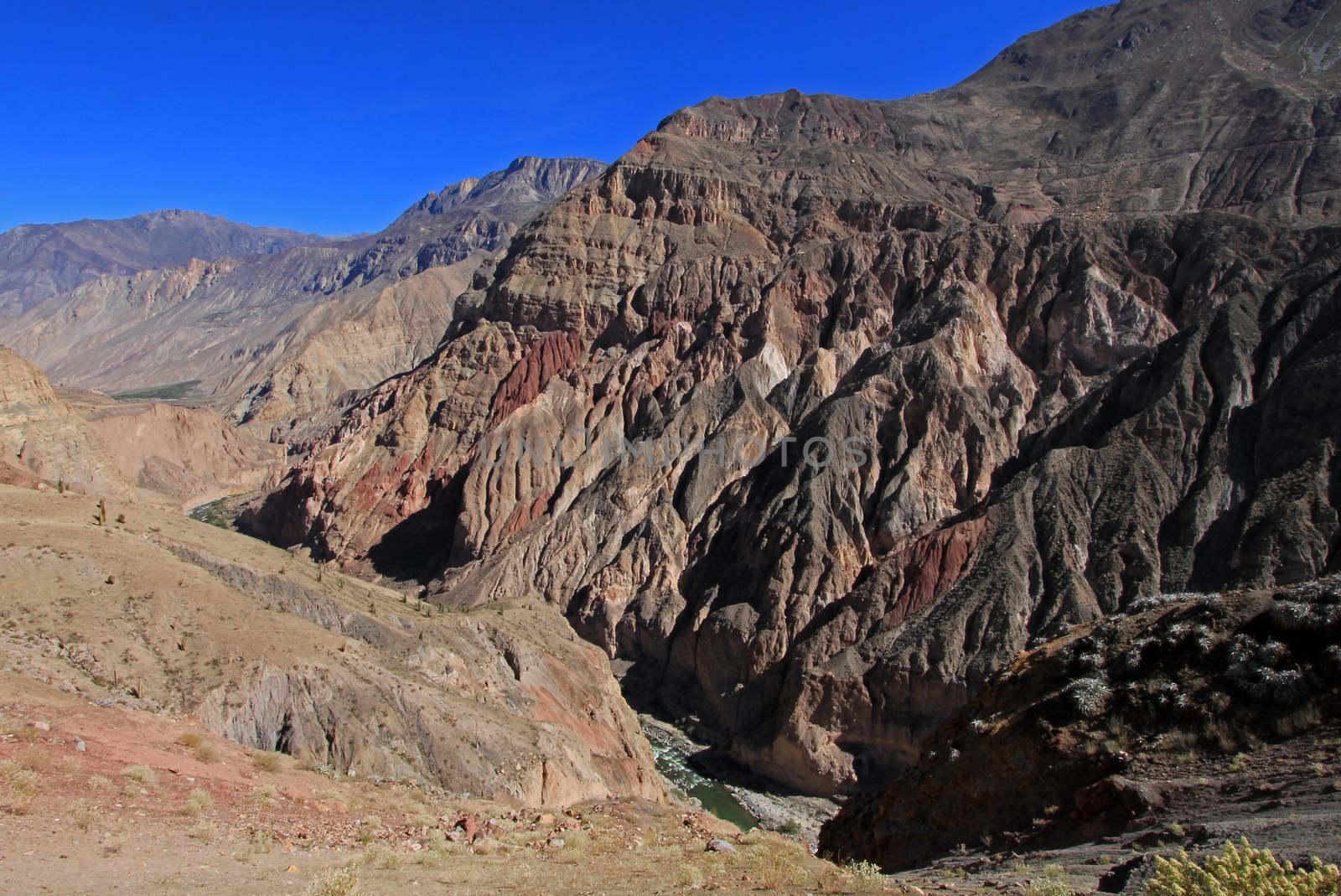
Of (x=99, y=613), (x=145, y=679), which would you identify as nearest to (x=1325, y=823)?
(x=145, y=679)

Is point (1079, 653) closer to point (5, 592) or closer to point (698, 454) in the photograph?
point (5, 592)

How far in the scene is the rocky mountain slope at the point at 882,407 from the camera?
5041 cm

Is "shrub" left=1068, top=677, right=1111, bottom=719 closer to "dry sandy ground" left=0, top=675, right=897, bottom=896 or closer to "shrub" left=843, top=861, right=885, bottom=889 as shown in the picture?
"shrub" left=843, top=861, right=885, bottom=889

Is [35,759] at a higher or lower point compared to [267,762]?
higher

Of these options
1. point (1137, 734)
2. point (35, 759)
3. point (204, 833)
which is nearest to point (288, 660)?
point (35, 759)

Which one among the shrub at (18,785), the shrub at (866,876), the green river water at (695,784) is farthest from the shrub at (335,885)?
the green river water at (695,784)

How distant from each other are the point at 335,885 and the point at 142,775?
20.6 ft

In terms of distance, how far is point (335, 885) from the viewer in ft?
34.8

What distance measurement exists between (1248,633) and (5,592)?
28280 mm

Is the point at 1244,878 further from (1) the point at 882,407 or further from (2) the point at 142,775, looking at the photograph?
(1) the point at 882,407

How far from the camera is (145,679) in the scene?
888 inches

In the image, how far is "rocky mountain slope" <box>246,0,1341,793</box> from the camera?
50406 mm

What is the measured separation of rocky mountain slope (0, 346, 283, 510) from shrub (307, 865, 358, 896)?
46779mm

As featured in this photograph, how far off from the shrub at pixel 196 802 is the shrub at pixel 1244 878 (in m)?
13.3
